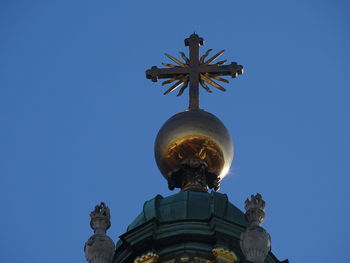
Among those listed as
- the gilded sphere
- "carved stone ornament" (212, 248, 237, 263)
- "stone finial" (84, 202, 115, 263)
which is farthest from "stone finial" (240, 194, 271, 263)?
the gilded sphere

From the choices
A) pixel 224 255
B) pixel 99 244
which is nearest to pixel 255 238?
pixel 224 255

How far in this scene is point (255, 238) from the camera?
34.7 meters

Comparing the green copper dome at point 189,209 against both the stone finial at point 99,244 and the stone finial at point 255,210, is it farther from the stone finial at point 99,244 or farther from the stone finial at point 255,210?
the stone finial at point 99,244

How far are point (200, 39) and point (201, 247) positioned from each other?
8.32 metres

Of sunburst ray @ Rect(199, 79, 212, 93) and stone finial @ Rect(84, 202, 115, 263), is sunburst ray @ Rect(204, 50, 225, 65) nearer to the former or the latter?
sunburst ray @ Rect(199, 79, 212, 93)

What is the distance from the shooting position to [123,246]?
120 ft

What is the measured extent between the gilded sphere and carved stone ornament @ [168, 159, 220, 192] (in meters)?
0.11

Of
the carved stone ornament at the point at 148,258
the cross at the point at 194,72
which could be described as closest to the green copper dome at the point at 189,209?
the carved stone ornament at the point at 148,258

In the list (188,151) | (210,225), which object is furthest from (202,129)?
(210,225)

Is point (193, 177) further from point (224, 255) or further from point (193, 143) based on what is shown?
point (224, 255)

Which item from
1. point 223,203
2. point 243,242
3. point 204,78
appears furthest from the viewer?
point 204,78

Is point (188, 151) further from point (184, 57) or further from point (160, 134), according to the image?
point (184, 57)

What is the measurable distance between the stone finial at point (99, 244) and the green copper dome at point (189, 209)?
1200mm

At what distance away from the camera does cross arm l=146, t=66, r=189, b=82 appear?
4178 centimetres
